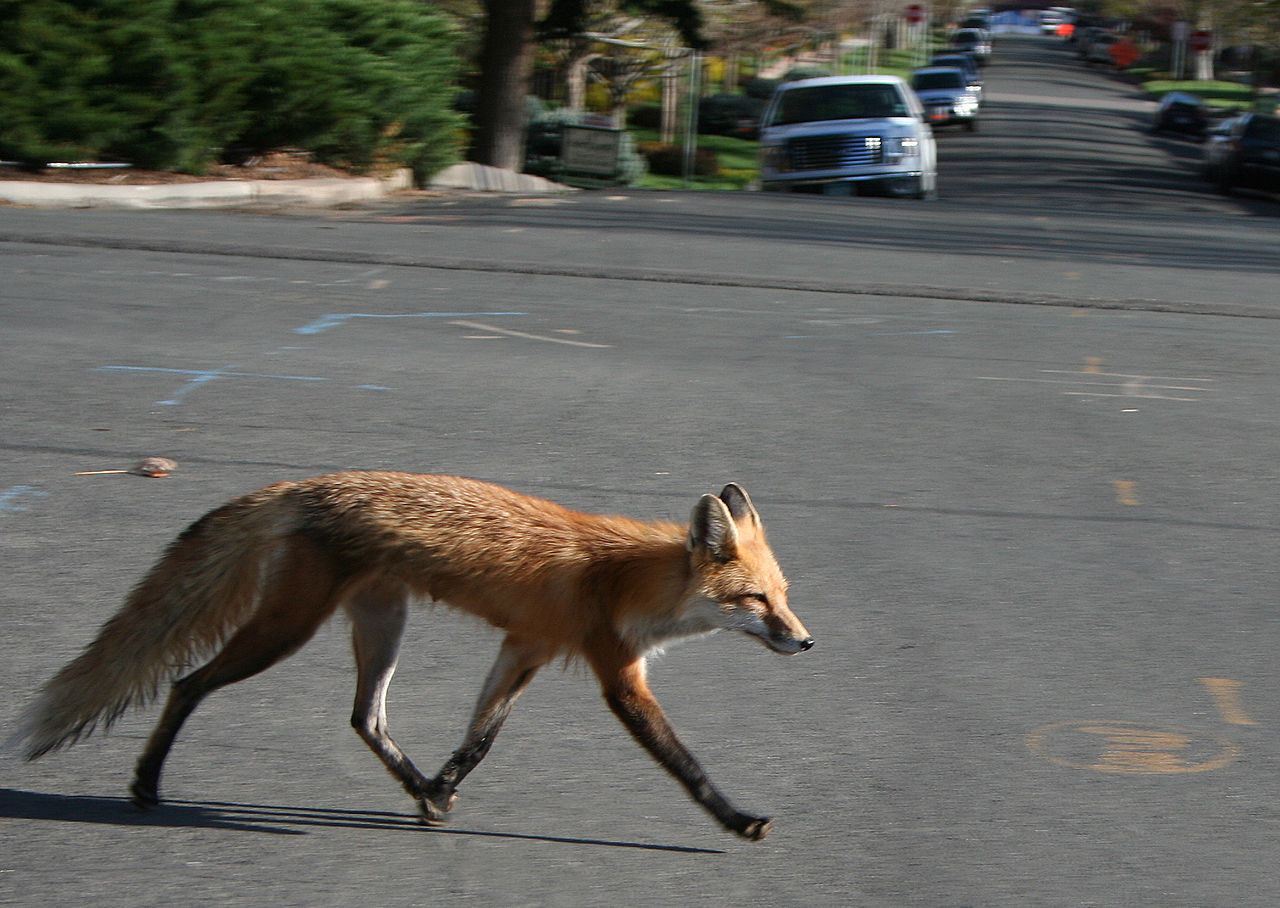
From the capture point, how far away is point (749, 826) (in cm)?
392

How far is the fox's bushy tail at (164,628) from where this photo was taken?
4035 mm

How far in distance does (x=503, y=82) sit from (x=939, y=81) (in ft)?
102

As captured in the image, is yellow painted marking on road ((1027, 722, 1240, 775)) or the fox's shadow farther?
yellow painted marking on road ((1027, 722, 1240, 775))

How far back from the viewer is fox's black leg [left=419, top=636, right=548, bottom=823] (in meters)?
4.12

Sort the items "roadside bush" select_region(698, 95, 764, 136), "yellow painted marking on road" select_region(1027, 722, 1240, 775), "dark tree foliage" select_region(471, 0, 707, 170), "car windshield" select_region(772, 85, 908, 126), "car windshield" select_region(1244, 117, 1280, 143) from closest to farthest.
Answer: "yellow painted marking on road" select_region(1027, 722, 1240, 775), "car windshield" select_region(772, 85, 908, 126), "dark tree foliage" select_region(471, 0, 707, 170), "car windshield" select_region(1244, 117, 1280, 143), "roadside bush" select_region(698, 95, 764, 136)

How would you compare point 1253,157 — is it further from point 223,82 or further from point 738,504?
point 738,504

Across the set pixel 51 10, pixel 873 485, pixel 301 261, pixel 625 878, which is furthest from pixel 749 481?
pixel 51 10

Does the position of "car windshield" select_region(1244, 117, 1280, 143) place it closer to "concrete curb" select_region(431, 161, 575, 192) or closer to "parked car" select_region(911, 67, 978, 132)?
"parked car" select_region(911, 67, 978, 132)

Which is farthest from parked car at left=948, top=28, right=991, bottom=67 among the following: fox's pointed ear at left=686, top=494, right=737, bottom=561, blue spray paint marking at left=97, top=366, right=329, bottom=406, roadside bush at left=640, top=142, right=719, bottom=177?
fox's pointed ear at left=686, top=494, right=737, bottom=561

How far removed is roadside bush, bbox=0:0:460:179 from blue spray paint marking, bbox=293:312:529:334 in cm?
794

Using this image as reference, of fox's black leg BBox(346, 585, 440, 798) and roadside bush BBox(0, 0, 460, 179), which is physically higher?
roadside bush BBox(0, 0, 460, 179)

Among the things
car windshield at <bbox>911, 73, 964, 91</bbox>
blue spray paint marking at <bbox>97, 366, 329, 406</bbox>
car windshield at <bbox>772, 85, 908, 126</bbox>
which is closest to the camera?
blue spray paint marking at <bbox>97, 366, 329, 406</bbox>

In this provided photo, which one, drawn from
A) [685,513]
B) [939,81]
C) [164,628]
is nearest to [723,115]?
[939,81]

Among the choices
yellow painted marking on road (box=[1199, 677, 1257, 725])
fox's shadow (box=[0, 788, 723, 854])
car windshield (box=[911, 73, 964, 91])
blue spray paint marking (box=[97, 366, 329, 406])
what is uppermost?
car windshield (box=[911, 73, 964, 91])
